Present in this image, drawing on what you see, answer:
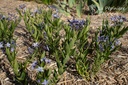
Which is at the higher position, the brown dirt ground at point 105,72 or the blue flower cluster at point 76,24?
the blue flower cluster at point 76,24

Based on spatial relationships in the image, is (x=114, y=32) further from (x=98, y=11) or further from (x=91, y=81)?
(x=98, y=11)

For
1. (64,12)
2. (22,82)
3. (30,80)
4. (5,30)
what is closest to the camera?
(22,82)

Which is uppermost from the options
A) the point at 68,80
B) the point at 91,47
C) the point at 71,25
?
the point at 71,25

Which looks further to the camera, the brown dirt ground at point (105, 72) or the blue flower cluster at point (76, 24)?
the blue flower cluster at point (76, 24)

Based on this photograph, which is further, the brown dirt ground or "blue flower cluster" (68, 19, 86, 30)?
"blue flower cluster" (68, 19, 86, 30)

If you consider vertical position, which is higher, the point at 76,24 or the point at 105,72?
the point at 76,24

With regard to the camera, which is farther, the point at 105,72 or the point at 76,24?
the point at 76,24

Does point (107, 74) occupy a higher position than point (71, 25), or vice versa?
point (71, 25)

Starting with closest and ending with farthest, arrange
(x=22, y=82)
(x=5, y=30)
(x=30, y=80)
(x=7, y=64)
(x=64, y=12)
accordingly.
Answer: (x=22, y=82) < (x=30, y=80) < (x=7, y=64) < (x=5, y=30) < (x=64, y=12)

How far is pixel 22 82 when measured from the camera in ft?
5.00

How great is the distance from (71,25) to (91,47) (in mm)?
247

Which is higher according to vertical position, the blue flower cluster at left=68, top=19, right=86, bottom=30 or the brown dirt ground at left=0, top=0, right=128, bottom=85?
the blue flower cluster at left=68, top=19, right=86, bottom=30

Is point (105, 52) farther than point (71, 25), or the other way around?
point (71, 25)

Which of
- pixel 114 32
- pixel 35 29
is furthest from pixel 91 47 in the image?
pixel 35 29
